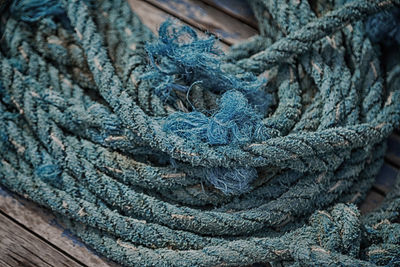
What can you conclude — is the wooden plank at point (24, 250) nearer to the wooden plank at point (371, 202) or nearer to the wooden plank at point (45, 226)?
the wooden plank at point (45, 226)

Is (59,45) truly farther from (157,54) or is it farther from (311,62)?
(311,62)

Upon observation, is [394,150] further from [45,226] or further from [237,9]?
[45,226]

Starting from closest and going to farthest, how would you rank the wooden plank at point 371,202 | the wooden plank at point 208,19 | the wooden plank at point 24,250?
the wooden plank at point 24,250 → the wooden plank at point 371,202 → the wooden plank at point 208,19

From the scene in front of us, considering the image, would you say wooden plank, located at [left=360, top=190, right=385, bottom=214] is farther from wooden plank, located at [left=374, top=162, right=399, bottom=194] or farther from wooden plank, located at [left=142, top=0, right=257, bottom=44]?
wooden plank, located at [left=142, top=0, right=257, bottom=44]

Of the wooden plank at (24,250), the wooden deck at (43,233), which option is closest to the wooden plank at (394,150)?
the wooden deck at (43,233)

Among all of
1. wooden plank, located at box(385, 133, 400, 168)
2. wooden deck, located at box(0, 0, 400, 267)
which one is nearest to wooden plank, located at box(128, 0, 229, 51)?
wooden deck, located at box(0, 0, 400, 267)

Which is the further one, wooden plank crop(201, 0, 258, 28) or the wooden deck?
wooden plank crop(201, 0, 258, 28)

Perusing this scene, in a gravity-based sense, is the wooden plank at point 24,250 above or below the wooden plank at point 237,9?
below
